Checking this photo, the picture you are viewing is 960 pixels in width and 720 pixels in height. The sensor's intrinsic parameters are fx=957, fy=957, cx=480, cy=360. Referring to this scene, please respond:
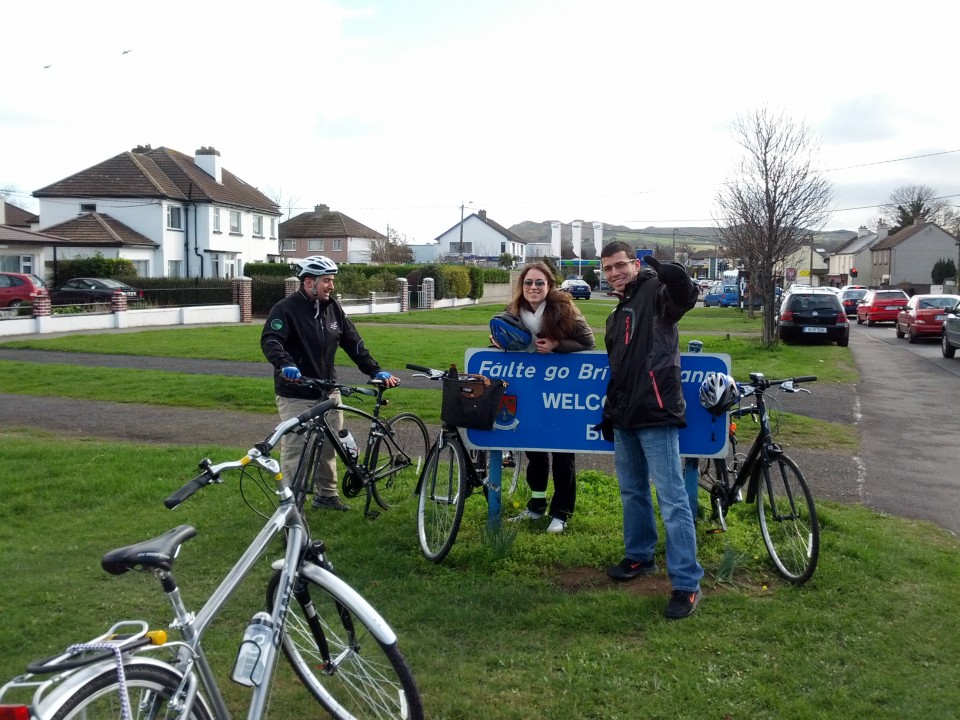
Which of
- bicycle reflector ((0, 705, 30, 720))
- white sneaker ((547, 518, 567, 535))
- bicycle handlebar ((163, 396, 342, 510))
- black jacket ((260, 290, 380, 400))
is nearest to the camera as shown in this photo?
bicycle reflector ((0, 705, 30, 720))

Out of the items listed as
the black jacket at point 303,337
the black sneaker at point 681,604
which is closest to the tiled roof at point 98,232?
the black jacket at point 303,337

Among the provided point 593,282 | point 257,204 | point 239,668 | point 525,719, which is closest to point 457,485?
point 525,719

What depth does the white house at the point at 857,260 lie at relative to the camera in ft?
354

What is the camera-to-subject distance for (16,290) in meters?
31.8

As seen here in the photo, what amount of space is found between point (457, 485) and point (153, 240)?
4651 centimetres

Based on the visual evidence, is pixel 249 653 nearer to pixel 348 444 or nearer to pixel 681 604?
pixel 681 604

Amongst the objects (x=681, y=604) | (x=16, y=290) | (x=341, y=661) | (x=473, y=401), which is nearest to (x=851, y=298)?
(x=16, y=290)

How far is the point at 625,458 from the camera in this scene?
5520mm

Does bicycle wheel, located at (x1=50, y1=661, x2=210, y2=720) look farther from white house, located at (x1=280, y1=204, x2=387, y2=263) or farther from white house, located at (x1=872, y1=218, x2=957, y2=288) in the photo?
white house, located at (x1=872, y1=218, x2=957, y2=288)

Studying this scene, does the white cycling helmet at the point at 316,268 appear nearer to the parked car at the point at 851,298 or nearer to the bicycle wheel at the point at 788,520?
the bicycle wheel at the point at 788,520

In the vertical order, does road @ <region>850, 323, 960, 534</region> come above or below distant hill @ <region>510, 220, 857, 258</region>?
below

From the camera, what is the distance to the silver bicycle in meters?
2.71

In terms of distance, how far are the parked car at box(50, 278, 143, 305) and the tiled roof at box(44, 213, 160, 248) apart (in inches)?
333

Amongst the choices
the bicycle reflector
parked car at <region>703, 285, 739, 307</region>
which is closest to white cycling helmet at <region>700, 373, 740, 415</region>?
the bicycle reflector
